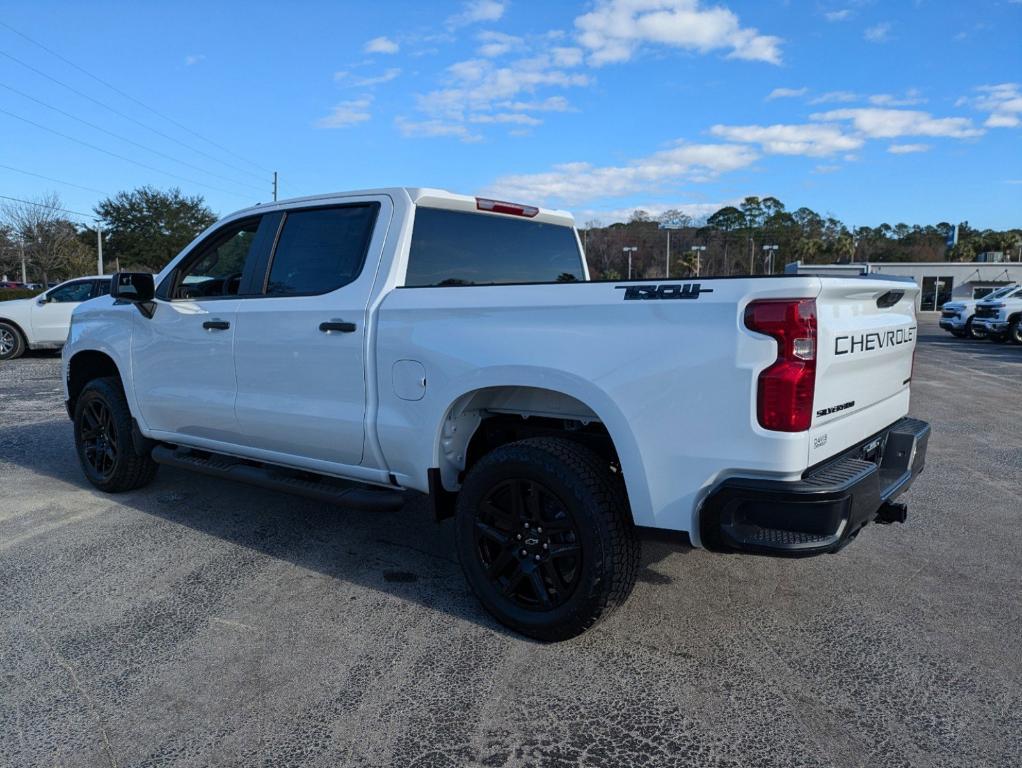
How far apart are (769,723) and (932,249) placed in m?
101

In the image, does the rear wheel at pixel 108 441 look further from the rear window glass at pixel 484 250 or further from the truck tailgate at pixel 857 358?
the truck tailgate at pixel 857 358

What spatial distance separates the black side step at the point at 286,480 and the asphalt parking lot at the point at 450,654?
433mm

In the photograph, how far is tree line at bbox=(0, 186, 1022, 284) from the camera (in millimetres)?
7023

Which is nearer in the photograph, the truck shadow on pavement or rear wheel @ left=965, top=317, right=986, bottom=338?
the truck shadow on pavement

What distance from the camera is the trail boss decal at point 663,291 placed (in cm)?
261

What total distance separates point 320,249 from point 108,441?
8.49 feet

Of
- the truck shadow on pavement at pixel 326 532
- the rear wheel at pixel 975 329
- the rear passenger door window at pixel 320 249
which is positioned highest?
the rear passenger door window at pixel 320 249

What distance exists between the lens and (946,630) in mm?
3254

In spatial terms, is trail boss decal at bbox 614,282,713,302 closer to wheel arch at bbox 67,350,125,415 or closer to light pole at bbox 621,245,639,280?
light pole at bbox 621,245,639,280

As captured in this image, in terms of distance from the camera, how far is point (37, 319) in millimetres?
14312

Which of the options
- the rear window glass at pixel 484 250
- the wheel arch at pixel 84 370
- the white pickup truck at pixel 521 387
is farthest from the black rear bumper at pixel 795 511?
the wheel arch at pixel 84 370

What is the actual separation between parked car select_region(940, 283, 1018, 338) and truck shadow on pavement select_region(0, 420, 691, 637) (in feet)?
75.5

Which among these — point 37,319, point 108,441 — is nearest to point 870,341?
point 108,441

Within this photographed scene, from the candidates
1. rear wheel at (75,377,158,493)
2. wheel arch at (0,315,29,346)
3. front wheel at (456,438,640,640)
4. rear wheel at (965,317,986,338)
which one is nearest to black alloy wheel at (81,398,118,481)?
rear wheel at (75,377,158,493)
